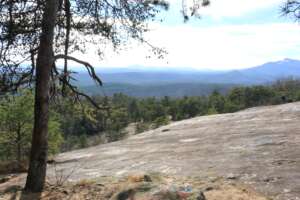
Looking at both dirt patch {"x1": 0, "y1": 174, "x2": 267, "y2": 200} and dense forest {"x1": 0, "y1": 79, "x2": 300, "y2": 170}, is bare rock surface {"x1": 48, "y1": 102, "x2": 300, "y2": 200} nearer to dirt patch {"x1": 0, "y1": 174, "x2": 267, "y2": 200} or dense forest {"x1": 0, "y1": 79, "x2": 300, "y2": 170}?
dirt patch {"x1": 0, "y1": 174, "x2": 267, "y2": 200}

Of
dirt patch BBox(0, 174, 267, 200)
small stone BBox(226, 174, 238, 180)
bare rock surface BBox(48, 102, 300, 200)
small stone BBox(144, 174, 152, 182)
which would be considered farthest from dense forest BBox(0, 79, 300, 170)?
small stone BBox(226, 174, 238, 180)

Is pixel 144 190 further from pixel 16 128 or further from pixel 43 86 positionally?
pixel 16 128

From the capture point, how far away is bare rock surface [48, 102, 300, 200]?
10086 millimetres

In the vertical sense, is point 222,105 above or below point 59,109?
below

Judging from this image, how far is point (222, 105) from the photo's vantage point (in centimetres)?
11388

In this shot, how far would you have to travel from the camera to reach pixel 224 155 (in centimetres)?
1278

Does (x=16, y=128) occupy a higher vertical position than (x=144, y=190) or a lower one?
lower

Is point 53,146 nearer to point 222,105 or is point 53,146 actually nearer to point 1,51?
point 1,51

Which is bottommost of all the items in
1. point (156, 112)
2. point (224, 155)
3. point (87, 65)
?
point (156, 112)

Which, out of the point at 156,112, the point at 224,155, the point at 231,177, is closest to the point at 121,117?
the point at 156,112

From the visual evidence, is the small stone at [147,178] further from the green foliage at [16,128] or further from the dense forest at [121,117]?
the green foliage at [16,128]

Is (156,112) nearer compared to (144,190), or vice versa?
(144,190)

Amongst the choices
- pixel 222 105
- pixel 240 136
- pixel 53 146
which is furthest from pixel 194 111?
pixel 240 136

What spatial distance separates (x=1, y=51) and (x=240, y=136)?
25.3 ft
